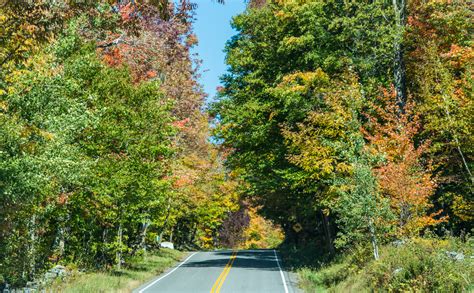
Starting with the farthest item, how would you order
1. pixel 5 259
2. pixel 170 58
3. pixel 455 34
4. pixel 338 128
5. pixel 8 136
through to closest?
1. pixel 170 58
2. pixel 455 34
3. pixel 338 128
4. pixel 5 259
5. pixel 8 136

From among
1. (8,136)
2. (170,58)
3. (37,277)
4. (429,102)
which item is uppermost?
(170,58)

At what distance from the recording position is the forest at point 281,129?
1282 cm

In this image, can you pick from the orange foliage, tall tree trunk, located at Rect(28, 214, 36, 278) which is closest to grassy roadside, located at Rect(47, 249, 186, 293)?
tall tree trunk, located at Rect(28, 214, 36, 278)

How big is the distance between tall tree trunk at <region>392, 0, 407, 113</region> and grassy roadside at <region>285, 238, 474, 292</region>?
29.0ft

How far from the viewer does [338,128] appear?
72.1 feet

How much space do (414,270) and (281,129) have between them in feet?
40.9

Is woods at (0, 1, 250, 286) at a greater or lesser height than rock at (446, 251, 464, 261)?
greater

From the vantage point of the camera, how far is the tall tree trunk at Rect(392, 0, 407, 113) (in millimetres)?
23922

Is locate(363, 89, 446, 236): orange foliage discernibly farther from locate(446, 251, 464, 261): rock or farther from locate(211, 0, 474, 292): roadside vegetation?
locate(446, 251, 464, 261): rock

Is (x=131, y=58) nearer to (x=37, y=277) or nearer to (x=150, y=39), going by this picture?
(x=150, y=39)

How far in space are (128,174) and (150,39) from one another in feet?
19.5

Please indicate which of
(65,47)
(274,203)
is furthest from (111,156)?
(274,203)

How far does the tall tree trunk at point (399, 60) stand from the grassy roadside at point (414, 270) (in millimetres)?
8838

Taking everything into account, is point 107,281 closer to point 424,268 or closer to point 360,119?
point 424,268
